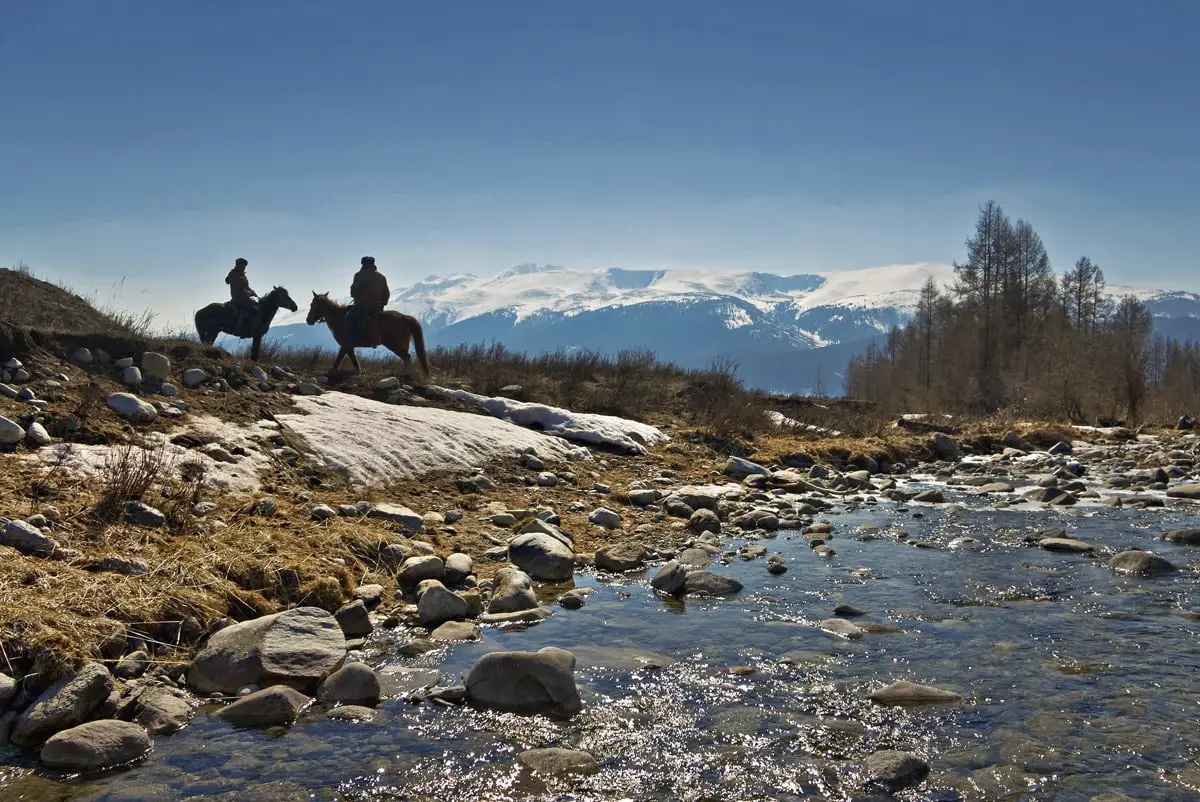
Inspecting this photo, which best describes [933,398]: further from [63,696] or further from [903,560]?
A: [63,696]

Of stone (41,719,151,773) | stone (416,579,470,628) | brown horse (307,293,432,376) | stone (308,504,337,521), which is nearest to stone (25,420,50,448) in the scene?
stone (308,504,337,521)

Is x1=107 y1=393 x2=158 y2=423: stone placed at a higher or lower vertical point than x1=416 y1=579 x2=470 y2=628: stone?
higher

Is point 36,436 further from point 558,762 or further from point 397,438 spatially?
point 558,762

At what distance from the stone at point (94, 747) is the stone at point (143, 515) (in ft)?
9.83

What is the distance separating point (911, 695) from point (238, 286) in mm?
15181

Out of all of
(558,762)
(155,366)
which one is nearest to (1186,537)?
(558,762)

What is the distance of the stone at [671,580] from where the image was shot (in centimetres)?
727

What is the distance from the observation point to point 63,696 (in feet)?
13.8

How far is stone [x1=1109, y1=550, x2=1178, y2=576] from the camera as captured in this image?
7.76 metres

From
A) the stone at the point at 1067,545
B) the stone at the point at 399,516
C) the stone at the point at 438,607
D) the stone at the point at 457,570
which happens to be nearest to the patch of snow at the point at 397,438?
the stone at the point at 399,516

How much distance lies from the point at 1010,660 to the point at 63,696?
5.63 metres

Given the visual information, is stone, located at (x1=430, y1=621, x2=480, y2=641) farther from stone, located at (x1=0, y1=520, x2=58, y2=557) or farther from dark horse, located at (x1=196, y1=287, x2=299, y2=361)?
dark horse, located at (x1=196, y1=287, x2=299, y2=361)

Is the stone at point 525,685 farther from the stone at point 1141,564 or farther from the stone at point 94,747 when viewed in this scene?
the stone at point 1141,564

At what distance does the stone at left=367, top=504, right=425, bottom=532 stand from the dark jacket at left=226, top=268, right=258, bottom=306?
31.6 ft
